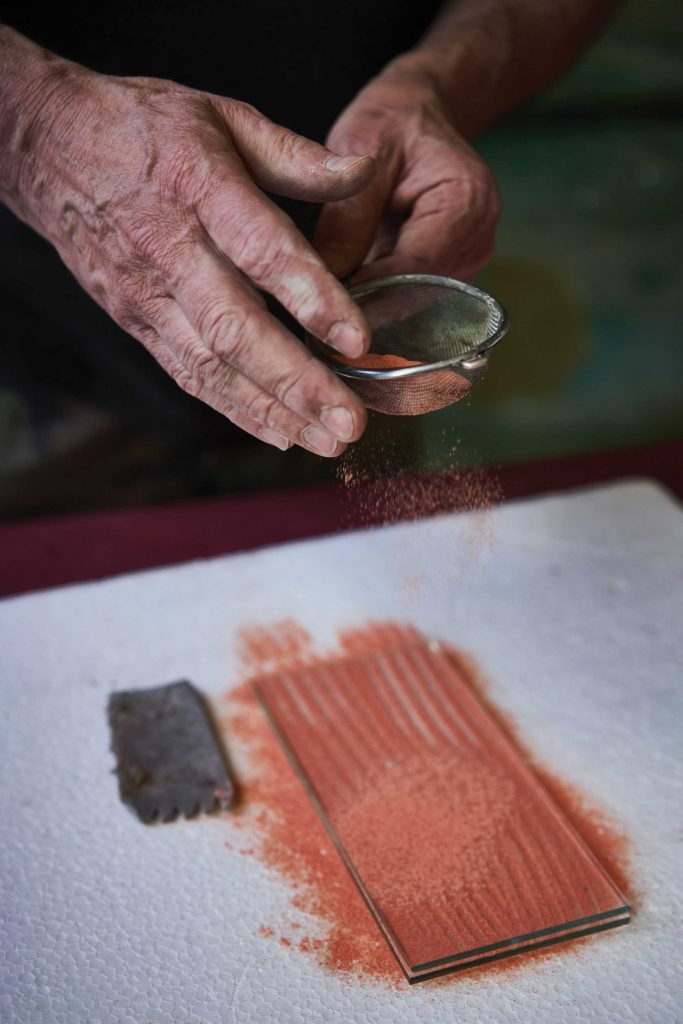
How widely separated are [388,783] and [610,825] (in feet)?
0.80

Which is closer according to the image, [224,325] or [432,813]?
[224,325]

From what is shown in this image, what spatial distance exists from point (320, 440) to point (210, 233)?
206 mm

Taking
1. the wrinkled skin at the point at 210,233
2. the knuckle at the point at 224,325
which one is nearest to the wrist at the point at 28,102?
the wrinkled skin at the point at 210,233

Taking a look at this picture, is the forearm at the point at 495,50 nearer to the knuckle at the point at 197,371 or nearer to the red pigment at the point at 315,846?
the knuckle at the point at 197,371

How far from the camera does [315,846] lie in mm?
1079

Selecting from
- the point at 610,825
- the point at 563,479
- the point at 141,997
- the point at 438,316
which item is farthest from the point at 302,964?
the point at 563,479

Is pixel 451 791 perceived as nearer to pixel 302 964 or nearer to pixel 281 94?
pixel 302 964

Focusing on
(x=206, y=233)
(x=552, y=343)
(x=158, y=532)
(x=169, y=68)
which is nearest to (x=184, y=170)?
(x=206, y=233)

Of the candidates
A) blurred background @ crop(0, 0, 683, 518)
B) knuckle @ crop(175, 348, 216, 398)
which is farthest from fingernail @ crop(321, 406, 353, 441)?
blurred background @ crop(0, 0, 683, 518)

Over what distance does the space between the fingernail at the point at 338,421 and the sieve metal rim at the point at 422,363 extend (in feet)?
0.25

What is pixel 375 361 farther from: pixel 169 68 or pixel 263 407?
pixel 169 68

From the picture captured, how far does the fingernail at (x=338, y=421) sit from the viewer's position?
866 mm

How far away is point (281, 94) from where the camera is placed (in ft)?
5.00

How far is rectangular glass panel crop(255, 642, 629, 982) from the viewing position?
0.97 metres
